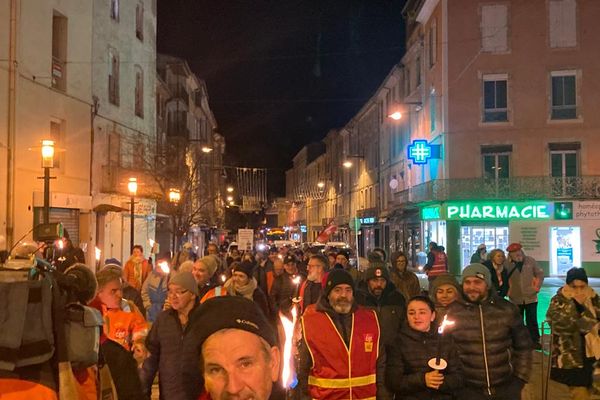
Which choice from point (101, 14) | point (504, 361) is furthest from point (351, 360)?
point (101, 14)

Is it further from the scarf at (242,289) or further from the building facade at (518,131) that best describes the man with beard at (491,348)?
the building facade at (518,131)

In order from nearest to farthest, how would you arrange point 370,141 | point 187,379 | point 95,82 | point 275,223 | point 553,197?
point 187,379, point 95,82, point 553,197, point 370,141, point 275,223

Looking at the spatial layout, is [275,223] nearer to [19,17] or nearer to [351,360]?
[19,17]

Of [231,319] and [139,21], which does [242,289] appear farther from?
[139,21]

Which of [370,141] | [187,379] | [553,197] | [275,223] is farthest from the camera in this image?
[275,223]

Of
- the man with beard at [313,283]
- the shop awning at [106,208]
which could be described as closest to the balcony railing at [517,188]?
the shop awning at [106,208]

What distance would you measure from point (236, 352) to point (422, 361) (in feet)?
10.2

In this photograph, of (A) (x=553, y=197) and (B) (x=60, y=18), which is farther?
(A) (x=553, y=197)

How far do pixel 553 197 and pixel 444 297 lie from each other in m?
28.5

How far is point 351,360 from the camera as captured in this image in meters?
4.76

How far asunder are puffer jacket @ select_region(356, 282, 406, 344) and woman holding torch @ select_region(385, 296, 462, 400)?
0.58 meters

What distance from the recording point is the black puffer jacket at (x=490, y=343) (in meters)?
5.27

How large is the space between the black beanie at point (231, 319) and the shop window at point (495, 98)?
32733 mm

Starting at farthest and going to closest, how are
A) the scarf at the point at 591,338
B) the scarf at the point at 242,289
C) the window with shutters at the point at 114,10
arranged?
1. the window with shutters at the point at 114,10
2. the scarf at the point at 242,289
3. the scarf at the point at 591,338
